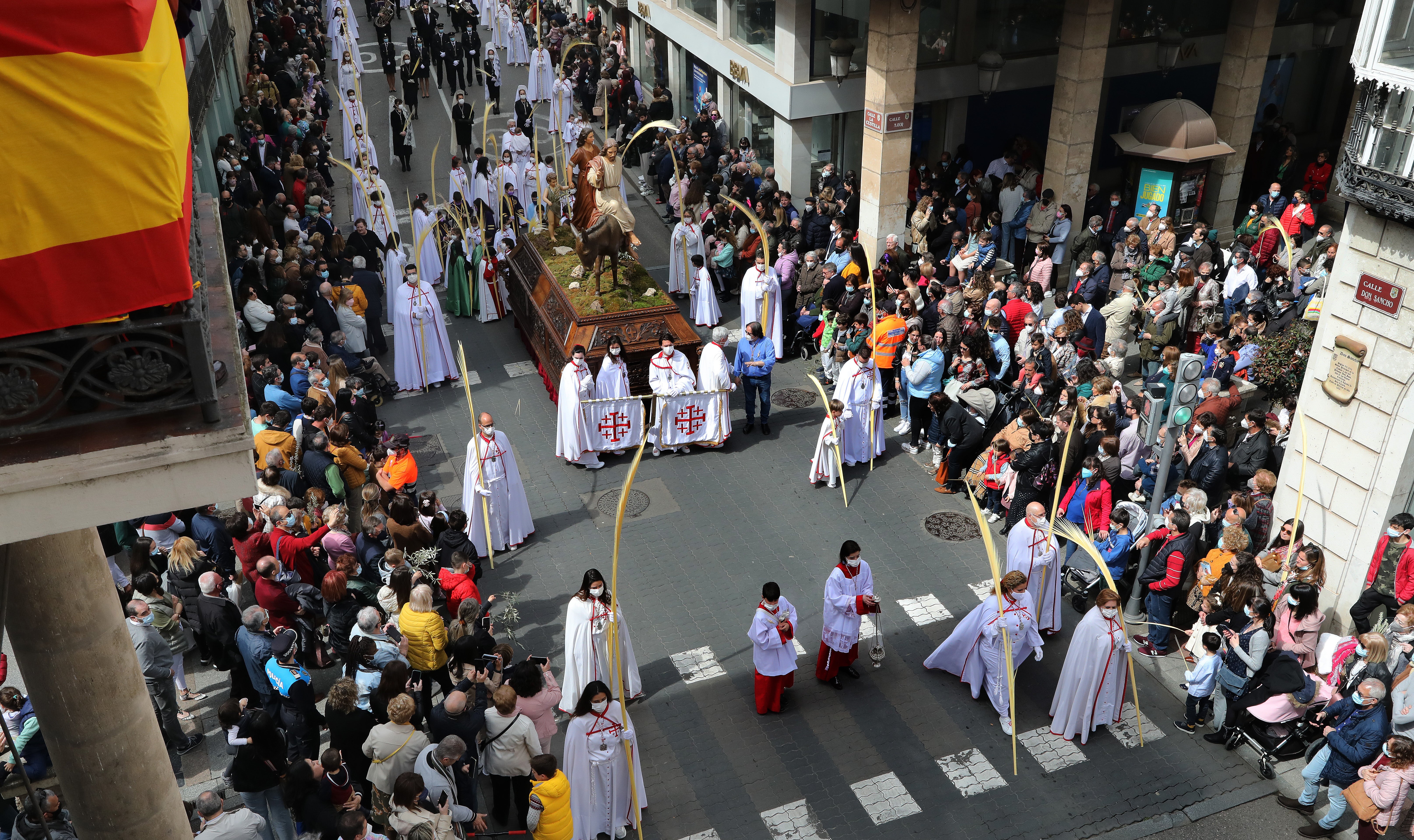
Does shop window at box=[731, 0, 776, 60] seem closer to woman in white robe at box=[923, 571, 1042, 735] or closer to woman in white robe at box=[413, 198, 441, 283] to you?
woman in white robe at box=[413, 198, 441, 283]

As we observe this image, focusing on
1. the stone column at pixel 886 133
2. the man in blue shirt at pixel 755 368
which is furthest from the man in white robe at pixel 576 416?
the stone column at pixel 886 133

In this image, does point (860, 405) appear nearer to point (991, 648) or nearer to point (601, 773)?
point (991, 648)

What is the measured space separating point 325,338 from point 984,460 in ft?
31.3

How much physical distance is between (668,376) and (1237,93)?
12.5 meters

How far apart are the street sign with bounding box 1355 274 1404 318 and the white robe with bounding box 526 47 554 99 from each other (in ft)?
78.8

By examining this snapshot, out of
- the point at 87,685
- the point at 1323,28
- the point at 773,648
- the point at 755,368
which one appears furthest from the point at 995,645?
the point at 1323,28

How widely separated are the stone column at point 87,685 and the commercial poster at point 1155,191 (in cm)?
1767

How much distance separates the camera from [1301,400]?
1169 centimetres

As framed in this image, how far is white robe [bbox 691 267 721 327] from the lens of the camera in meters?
18.7

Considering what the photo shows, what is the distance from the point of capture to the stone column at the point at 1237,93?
65.5 ft

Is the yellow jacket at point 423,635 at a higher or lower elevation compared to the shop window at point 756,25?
lower

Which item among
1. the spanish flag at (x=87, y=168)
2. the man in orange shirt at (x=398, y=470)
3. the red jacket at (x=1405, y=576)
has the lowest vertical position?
the man in orange shirt at (x=398, y=470)

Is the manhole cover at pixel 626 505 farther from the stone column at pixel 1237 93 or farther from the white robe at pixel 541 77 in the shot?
the white robe at pixel 541 77

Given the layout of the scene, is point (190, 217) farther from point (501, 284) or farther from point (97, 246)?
point (501, 284)
